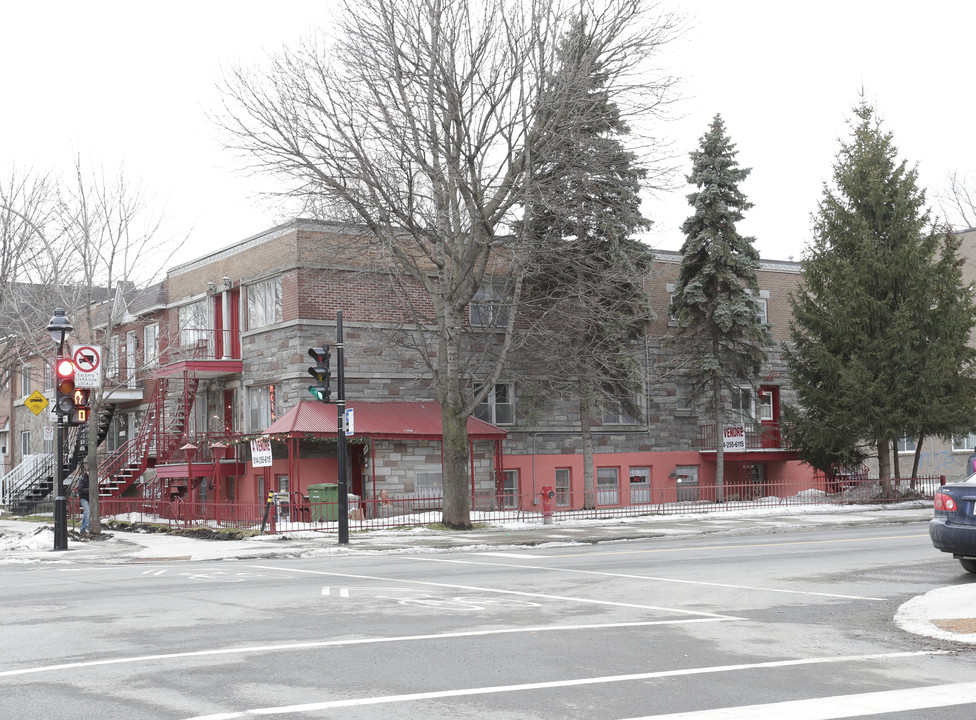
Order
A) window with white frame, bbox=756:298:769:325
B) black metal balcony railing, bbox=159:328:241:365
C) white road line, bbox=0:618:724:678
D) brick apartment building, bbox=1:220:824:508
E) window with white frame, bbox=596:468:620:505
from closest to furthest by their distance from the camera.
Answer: white road line, bbox=0:618:724:678 < brick apartment building, bbox=1:220:824:508 < black metal balcony railing, bbox=159:328:241:365 < window with white frame, bbox=596:468:620:505 < window with white frame, bbox=756:298:769:325

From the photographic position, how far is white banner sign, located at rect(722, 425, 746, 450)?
35562mm

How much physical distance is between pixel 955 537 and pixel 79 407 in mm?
16831

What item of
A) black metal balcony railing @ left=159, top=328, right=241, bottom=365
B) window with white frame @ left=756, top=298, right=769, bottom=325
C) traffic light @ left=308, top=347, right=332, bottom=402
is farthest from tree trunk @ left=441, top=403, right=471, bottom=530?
window with white frame @ left=756, top=298, right=769, bottom=325

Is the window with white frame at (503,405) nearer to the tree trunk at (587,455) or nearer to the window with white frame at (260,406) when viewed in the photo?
the tree trunk at (587,455)

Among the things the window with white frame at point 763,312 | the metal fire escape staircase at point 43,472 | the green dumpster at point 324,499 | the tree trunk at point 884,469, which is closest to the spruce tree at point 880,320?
the tree trunk at point 884,469

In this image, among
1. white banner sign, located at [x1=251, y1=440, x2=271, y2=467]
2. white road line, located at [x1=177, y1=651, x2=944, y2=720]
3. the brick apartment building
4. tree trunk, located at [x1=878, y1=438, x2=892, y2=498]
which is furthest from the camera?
tree trunk, located at [x1=878, y1=438, x2=892, y2=498]

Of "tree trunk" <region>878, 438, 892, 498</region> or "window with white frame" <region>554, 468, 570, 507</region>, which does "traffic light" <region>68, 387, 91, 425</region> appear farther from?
"tree trunk" <region>878, 438, 892, 498</region>

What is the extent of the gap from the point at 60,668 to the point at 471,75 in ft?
63.0

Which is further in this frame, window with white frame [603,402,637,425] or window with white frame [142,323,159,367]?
window with white frame [142,323,159,367]

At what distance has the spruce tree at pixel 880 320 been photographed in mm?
33094

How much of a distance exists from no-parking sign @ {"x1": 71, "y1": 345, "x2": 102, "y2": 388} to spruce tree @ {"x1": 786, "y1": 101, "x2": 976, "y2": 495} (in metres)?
20.8

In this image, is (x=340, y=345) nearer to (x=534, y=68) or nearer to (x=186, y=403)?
(x=534, y=68)

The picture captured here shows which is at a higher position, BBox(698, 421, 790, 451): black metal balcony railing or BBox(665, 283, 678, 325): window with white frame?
BBox(665, 283, 678, 325): window with white frame

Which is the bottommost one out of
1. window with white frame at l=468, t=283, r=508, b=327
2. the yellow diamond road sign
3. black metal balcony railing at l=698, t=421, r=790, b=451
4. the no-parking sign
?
black metal balcony railing at l=698, t=421, r=790, b=451
